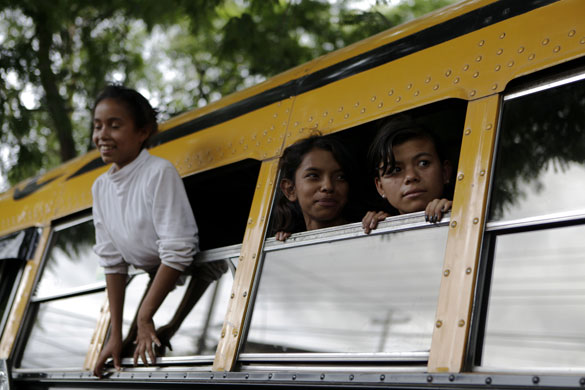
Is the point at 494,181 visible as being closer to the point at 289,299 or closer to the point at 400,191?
the point at 400,191

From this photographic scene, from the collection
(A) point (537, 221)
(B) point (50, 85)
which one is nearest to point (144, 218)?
(A) point (537, 221)

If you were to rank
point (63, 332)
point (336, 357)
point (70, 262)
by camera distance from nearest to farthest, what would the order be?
point (336, 357), point (63, 332), point (70, 262)

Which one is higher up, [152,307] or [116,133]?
[116,133]

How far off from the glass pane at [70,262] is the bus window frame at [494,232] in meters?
2.54

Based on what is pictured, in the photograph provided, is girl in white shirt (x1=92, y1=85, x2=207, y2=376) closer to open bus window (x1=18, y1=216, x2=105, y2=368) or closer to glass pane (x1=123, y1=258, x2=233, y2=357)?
glass pane (x1=123, y1=258, x2=233, y2=357)

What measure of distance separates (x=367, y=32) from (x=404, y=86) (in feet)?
10.6

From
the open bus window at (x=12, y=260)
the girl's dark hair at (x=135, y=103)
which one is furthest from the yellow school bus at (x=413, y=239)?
the open bus window at (x=12, y=260)

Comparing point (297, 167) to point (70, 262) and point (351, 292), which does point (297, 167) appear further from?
point (70, 262)

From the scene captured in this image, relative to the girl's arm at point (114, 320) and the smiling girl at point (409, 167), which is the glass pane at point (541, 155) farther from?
the girl's arm at point (114, 320)

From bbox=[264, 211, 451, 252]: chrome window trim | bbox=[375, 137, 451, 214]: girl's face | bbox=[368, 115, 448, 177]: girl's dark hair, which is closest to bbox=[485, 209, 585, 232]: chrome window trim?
bbox=[264, 211, 451, 252]: chrome window trim

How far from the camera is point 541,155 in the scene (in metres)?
2.06

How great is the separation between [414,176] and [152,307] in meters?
1.30

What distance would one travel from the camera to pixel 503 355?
5.83 feet

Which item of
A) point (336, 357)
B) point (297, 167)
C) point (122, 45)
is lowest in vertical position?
point (336, 357)
